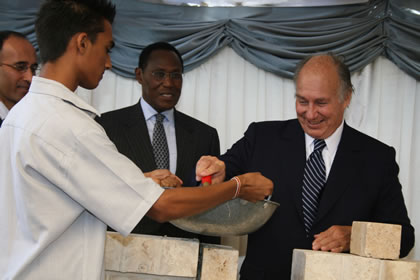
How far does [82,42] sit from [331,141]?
121cm

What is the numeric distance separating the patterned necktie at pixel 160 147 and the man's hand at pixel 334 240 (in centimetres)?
129

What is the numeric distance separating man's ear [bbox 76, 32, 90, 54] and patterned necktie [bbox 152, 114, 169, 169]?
1.53m

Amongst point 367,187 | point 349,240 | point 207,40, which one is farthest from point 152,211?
point 207,40

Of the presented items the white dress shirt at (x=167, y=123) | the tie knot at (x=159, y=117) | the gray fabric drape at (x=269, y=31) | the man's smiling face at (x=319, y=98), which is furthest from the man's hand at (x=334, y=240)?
the gray fabric drape at (x=269, y=31)

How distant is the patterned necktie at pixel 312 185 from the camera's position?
7.93 feet

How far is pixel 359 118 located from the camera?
4.32 m

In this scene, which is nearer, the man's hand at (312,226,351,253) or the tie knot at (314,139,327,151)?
the man's hand at (312,226,351,253)

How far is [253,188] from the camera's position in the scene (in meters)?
1.97

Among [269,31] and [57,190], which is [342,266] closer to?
[57,190]

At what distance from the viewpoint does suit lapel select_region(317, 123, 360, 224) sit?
2387mm

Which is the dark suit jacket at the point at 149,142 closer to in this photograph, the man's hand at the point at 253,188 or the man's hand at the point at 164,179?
the man's hand at the point at 164,179

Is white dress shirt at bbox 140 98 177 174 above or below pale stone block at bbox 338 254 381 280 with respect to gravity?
above

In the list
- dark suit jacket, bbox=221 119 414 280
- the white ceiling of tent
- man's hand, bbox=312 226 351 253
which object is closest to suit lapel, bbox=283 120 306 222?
dark suit jacket, bbox=221 119 414 280

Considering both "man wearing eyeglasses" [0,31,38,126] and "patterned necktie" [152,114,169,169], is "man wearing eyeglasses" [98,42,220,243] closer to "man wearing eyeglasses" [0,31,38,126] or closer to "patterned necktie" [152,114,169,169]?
"patterned necktie" [152,114,169,169]
